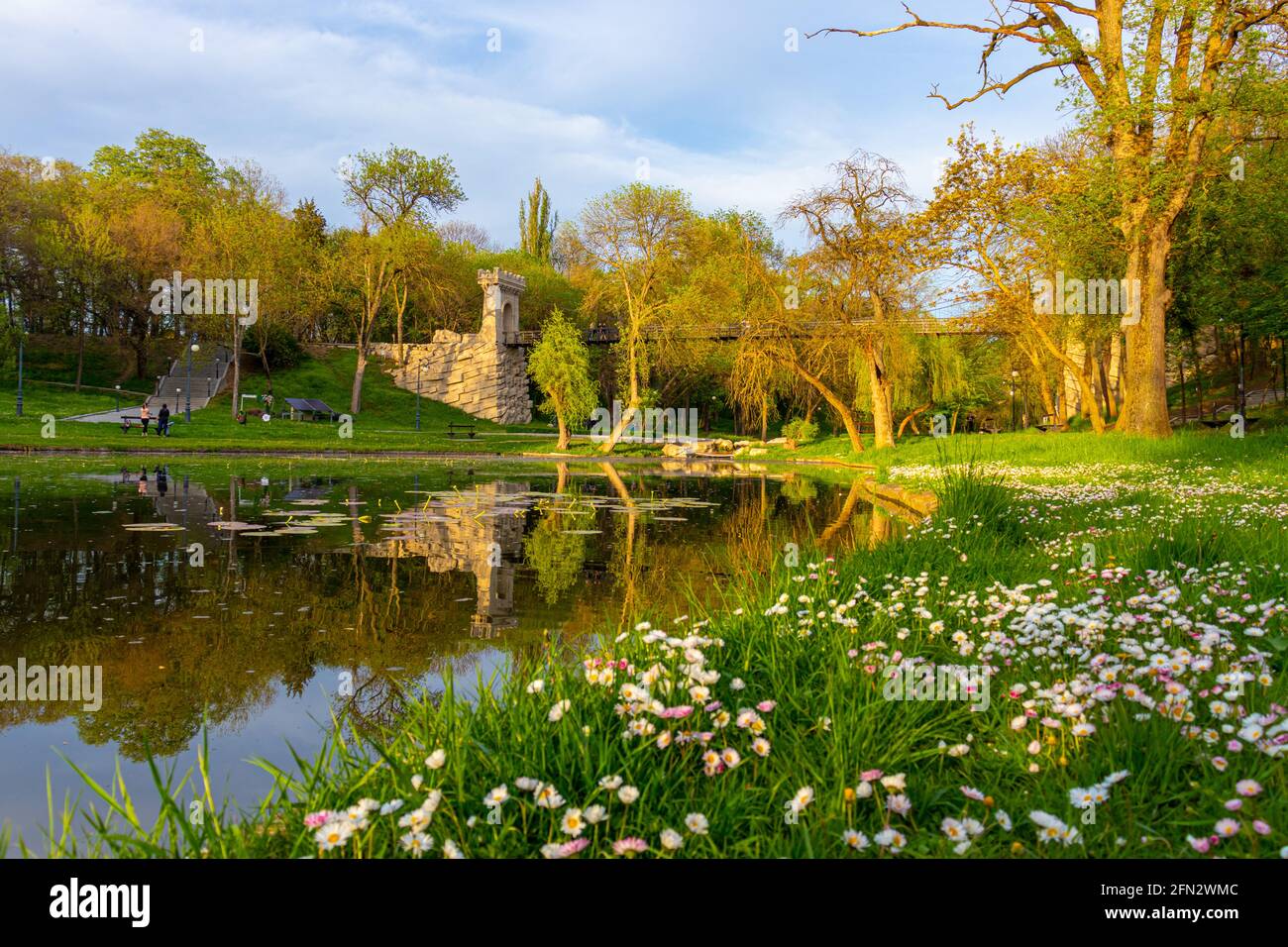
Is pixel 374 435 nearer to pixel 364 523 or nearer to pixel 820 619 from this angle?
pixel 364 523

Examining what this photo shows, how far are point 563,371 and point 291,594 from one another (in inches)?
1224

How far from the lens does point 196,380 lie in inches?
2093

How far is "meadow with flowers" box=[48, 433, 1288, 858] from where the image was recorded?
8.63ft

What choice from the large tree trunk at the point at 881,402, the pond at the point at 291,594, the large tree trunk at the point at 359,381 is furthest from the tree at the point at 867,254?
the large tree trunk at the point at 359,381

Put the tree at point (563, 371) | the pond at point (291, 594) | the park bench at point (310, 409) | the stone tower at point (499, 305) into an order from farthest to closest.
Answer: the stone tower at point (499, 305) < the park bench at point (310, 409) < the tree at point (563, 371) < the pond at point (291, 594)

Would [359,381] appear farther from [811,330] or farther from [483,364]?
[811,330]

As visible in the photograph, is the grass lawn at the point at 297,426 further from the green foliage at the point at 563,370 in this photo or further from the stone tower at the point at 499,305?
the stone tower at the point at 499,305

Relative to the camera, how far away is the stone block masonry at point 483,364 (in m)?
61.3

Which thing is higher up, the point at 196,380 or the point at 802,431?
the point at 196,380

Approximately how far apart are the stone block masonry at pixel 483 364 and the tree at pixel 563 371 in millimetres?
23101

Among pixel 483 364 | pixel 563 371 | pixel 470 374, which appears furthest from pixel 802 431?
pixel 470 374

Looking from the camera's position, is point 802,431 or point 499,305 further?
point 499,305
